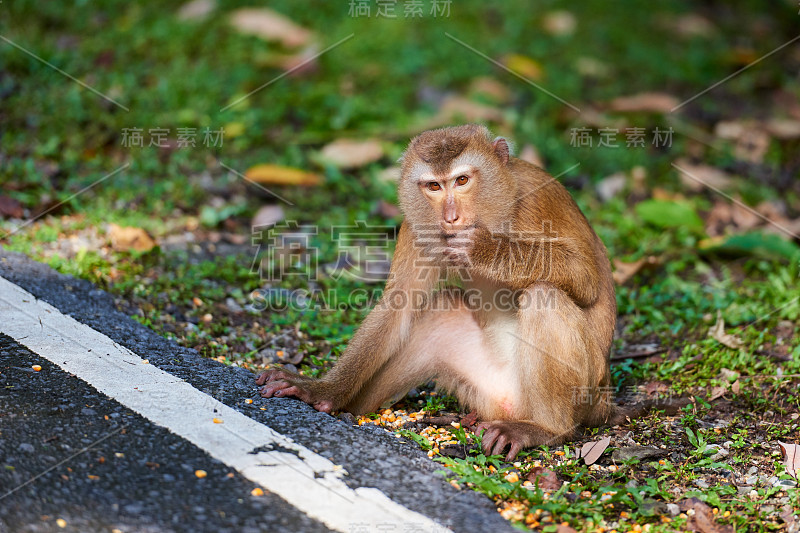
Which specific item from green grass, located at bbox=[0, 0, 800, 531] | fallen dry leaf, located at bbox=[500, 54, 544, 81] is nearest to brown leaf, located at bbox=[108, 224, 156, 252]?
green grass, located at bbox=[0, 0, 800, 531]

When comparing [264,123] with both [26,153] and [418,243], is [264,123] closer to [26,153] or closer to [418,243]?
[26,153]

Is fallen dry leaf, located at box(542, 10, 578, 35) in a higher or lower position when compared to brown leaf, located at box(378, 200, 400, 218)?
higher

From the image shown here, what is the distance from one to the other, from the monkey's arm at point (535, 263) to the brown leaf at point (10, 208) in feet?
10.8

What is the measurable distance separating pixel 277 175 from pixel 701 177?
12.4 feet

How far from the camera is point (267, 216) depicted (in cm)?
663

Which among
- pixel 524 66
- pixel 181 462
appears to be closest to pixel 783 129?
pixel 524 66

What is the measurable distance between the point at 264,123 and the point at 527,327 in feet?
14.6

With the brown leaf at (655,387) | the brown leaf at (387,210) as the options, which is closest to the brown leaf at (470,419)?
the brown leaf at (655,387)

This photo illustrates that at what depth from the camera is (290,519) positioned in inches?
121

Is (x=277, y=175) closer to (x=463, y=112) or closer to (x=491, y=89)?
(x=463, y=112)

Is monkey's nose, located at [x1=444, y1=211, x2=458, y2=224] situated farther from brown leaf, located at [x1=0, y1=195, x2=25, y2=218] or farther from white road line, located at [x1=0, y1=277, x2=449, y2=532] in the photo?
brown leaf, located at [x1=0, y1=195, x2=25, y2=218]

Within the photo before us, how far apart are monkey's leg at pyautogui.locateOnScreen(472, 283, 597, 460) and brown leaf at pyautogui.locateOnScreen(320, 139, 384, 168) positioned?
354 centimetres

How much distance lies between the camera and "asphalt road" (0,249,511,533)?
120 inches

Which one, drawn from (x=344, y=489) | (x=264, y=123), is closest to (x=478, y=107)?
(x=264, y=123)
